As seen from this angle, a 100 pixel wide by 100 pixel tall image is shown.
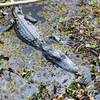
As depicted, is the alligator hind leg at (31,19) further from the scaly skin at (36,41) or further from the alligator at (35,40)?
the scaly skin at (36,41)

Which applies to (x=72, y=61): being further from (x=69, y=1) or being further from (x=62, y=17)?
(x=69, y=1)

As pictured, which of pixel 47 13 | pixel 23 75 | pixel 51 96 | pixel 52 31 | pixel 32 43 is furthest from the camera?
pixel 47 13

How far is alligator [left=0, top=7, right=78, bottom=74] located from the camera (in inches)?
286

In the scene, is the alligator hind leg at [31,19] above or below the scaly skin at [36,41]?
above

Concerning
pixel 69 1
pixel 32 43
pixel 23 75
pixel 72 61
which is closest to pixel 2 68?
pixel 23 75

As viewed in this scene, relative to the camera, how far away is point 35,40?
7906 mm

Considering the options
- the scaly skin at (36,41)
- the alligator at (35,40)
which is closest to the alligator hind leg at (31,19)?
the alligator at (35,40)

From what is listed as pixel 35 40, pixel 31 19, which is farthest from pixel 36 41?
pixel 31 19

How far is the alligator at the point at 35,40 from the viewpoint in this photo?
727 cm

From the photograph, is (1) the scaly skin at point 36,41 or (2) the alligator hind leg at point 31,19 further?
(2) the alligator hind leg at point 31,19

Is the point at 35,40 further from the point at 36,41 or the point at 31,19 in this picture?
the point at 31,19

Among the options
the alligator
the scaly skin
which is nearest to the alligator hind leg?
the alligator

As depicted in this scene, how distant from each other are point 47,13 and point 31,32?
1272 millimetres

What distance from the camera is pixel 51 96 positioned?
21.8 feet
